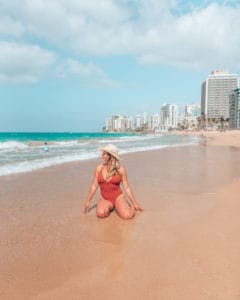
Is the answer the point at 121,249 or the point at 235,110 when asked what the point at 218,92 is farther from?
the point at 121,249

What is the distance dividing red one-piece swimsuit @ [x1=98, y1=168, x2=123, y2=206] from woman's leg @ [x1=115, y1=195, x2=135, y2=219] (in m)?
0.10

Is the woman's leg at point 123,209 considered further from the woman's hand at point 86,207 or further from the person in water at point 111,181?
the woman's hand at point 86,207

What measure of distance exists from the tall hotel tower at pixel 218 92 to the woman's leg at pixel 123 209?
174m

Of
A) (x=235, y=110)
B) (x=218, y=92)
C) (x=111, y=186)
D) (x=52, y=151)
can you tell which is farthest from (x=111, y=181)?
(x=218, y=92)

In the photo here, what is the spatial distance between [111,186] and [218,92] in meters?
178

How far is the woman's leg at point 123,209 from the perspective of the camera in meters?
4.71

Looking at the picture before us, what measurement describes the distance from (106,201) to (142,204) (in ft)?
3.15

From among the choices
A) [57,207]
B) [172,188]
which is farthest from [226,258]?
[172,188]

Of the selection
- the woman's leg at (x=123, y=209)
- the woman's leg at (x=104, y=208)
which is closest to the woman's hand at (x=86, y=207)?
the woman's leg at (x=104, y=208)

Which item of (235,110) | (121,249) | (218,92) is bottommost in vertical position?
(121,249)

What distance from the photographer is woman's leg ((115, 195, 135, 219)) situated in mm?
4710

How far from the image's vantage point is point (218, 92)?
566 ft

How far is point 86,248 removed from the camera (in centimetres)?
353

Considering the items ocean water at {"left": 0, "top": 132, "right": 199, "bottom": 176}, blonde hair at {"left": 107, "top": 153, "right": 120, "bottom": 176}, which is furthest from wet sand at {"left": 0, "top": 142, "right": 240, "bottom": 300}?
ocean water at {"left": 0, "top": 132, "right": 199, "bottom": 176}
